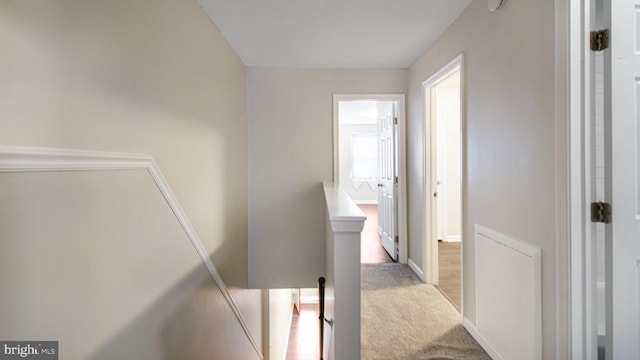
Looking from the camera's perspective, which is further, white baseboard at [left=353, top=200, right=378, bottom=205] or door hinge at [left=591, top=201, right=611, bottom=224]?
white baseboard at [left=353, top=200, right=378, bottom=205]

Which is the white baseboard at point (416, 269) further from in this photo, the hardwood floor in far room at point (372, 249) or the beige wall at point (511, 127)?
the beige wall at point (511, 127)

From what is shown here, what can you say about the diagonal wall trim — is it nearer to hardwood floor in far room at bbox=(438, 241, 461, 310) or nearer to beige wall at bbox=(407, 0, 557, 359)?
beige wall at bbox=(407, 0, 557, 359)

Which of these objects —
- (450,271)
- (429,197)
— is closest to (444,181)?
(450,271)

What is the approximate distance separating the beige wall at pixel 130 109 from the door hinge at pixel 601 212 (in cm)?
192

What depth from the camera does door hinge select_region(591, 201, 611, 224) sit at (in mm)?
1273

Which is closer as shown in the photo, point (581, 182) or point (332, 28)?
point (581, 182)

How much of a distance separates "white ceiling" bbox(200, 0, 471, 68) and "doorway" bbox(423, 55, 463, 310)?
394 millimetres

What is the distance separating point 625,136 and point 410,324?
1.67 meters

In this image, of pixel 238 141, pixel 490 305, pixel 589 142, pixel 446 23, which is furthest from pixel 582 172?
pixel 238 141

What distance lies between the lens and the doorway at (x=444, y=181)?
2.87 metres

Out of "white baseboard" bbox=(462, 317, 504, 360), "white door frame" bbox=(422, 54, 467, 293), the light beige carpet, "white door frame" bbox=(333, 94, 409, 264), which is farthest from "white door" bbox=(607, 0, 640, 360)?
"white door frame" bbox=(333, 94, 409, 264)

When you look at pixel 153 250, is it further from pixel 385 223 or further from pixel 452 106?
pixel 452 106

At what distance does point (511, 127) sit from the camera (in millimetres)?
1711

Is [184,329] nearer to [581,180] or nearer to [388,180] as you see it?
[581,180]
